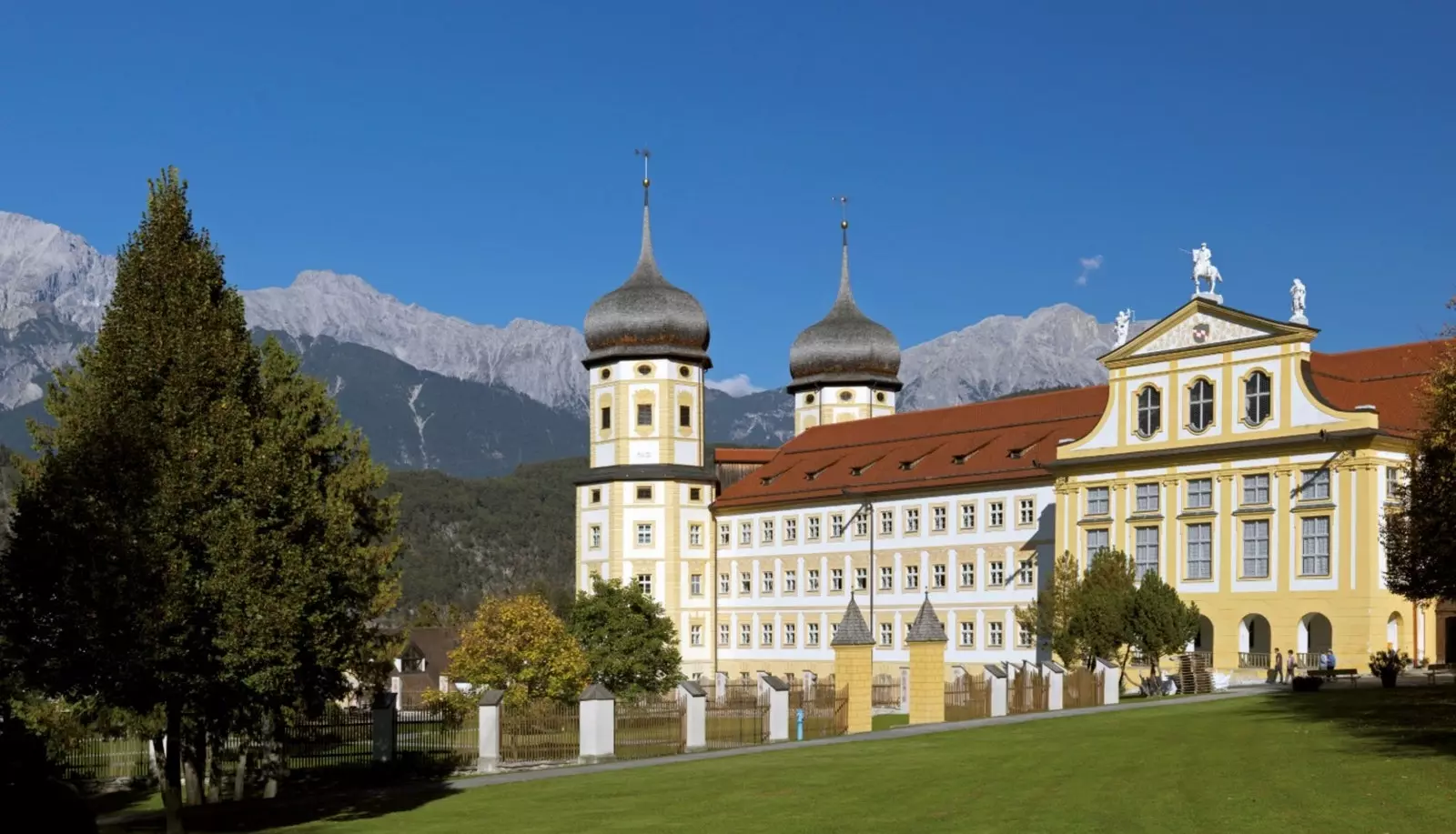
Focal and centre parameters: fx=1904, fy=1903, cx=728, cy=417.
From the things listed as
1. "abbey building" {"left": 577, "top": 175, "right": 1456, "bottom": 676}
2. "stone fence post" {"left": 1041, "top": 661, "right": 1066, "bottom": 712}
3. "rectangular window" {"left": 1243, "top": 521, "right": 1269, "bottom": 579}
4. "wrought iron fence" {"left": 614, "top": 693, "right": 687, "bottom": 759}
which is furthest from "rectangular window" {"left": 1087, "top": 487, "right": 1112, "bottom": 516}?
"wrought iron fence" {"left": 614, "top": 693, "right": 687, "bottom": 759}

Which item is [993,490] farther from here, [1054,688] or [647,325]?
[1054,688]

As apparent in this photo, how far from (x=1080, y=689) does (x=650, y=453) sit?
47634mm

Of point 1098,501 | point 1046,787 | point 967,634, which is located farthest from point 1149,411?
point 1046,787

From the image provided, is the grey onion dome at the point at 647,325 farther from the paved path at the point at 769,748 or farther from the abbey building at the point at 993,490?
the paved path at the point at 769,748

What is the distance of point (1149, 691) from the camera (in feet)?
189

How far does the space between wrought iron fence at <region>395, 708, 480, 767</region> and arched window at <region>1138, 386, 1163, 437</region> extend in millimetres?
31453

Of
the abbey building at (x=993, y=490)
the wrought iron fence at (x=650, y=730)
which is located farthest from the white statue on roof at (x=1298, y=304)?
the wrought iron fence at (x=650, y=730)

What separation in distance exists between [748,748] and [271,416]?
18.7 metres

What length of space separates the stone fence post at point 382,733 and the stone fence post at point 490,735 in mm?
1957

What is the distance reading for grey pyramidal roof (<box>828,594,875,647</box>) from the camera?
2083 inches

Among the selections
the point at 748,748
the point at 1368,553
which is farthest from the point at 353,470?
the point at 1368,553

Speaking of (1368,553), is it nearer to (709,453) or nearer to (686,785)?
(686,785)

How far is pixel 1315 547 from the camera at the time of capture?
63.9m

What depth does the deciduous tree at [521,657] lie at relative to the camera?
60.8 meters
